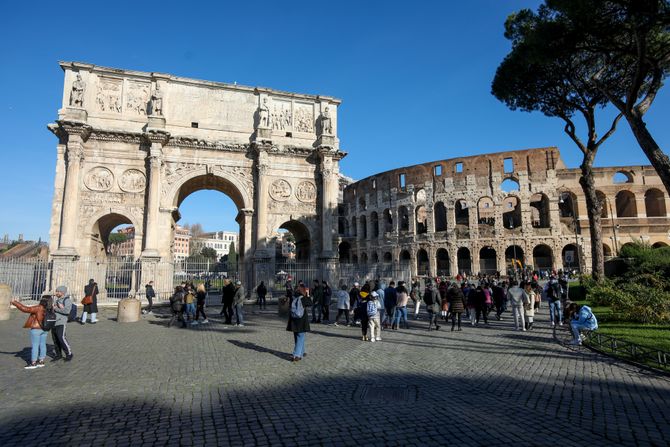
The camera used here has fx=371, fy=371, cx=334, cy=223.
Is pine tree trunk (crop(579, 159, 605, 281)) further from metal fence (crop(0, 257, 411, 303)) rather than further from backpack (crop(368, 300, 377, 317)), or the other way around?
backpack (crop(368, 300, 377, 317))

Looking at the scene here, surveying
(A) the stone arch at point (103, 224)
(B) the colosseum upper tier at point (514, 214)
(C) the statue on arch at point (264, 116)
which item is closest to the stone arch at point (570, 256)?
(B) the colosseum upper tier at point (514, 214)

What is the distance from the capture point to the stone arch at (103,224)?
16.5 meters

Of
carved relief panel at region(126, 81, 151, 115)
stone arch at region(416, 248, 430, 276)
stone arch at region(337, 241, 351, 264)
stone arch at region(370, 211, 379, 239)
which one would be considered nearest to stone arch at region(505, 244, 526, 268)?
stone arch at region(416, 248, 430, 276)

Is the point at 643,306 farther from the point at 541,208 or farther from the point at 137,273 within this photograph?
the point at 541,208

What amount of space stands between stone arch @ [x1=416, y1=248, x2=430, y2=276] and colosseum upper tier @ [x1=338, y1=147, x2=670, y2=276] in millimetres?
98

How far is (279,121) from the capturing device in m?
19.4

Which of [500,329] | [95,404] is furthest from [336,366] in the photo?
[500,329]

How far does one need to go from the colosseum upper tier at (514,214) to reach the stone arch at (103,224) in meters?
22.8

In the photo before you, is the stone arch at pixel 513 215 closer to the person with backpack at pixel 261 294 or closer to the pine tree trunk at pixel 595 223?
the pine tree trunk at pixel 595 223

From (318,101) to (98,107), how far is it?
1046cm

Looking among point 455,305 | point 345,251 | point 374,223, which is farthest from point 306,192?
point 345,251

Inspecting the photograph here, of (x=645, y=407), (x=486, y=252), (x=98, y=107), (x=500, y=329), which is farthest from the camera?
(x=486, y=252)

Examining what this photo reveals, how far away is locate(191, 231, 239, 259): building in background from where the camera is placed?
248 ft

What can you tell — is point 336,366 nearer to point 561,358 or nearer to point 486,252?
point 561,358
